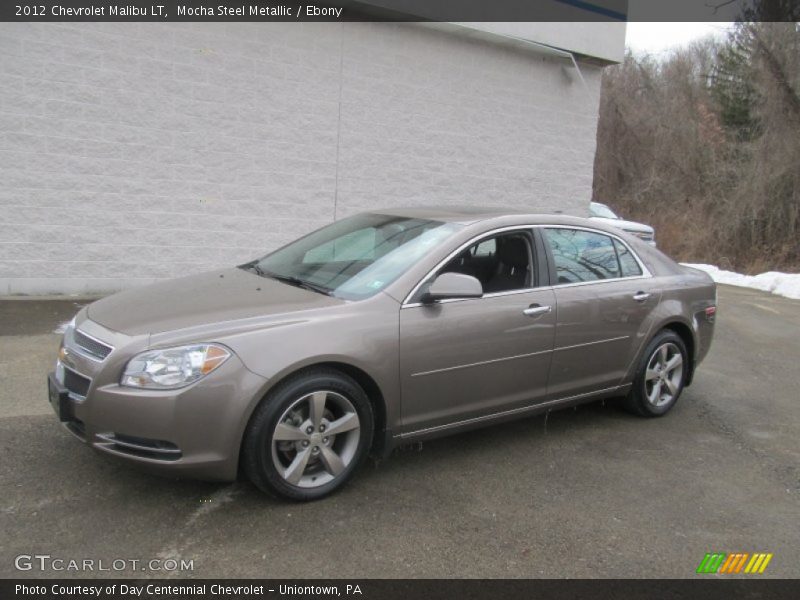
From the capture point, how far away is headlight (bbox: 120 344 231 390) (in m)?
3.09

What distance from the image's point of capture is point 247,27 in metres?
8.34

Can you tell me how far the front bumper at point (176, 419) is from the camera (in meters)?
3.05

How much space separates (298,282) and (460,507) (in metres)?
1.62

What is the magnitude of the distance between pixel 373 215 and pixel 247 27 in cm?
483

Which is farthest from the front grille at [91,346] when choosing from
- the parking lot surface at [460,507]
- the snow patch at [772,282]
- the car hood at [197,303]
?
the snow patch at [772,282]

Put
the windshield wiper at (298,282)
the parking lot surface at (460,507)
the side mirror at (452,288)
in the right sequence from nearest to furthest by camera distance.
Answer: the parking lot surface at (460,507) < the side mirror at (452,288) < the windshield wiper at (298,282)

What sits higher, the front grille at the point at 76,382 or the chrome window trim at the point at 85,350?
the chrome window trim at the point at 85,350

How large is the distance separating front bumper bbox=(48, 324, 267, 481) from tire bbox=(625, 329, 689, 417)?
3028 millimetres

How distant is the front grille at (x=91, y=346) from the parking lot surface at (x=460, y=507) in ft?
2.41

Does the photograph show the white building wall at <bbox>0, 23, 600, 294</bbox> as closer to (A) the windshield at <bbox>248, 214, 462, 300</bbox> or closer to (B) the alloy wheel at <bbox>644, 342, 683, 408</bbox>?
(A) the windshield at <bbox>248, 214, 462, 300</bbox>

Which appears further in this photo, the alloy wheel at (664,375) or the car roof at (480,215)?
the alloy wheel at (664,375)

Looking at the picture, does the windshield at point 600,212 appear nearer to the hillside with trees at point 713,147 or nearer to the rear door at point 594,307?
the hillside with trees at point 713,147

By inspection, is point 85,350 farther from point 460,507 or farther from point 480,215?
point 480,215
